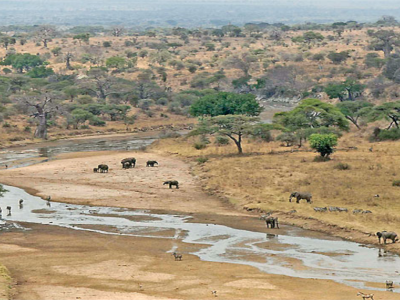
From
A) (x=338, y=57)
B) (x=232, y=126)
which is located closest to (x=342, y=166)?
(x=232, y=126)

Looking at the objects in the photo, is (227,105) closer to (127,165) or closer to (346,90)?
(127,165)

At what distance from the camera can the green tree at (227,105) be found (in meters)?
69.4

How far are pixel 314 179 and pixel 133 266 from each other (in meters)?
19.1

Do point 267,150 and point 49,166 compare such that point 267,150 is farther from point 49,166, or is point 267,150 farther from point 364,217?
point 364,217

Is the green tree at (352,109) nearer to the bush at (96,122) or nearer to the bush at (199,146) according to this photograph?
the bush at (199,146)

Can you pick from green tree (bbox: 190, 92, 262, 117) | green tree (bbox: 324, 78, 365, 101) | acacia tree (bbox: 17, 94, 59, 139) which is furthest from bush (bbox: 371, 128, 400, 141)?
acacia tree (bbox: 17, 94, 59, 139)

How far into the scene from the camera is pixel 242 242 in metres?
31.2

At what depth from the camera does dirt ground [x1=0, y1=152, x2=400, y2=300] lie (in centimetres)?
2327

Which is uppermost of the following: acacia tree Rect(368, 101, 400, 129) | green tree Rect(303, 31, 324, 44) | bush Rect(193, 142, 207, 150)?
green tree Rect(303, 31, 324, 44)

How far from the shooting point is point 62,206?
40.4 m

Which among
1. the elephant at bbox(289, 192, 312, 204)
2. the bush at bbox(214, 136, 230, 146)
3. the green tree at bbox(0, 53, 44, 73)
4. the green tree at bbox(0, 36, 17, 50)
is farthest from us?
the green tree at bbox(0, 36, 17, 50)

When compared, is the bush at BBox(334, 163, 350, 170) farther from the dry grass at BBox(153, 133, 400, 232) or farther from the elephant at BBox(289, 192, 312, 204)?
the elephant at BBox(289, 192, 312, 204)

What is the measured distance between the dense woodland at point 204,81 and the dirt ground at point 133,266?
17.8 meters

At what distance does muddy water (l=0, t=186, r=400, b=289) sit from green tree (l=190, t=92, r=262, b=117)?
30.7 metres
